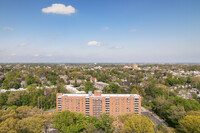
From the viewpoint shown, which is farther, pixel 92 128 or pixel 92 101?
pixel 92 101

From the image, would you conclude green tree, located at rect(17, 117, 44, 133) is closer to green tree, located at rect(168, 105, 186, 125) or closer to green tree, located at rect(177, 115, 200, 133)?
green tree, located at rect(177, 115, 200, 133)

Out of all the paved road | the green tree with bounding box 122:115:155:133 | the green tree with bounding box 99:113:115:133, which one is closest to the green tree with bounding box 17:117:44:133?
the green tree with bounding box 99:113:115:133

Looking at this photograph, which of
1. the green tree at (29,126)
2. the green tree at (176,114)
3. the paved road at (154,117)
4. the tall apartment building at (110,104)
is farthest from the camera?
the paved road at (154,117)

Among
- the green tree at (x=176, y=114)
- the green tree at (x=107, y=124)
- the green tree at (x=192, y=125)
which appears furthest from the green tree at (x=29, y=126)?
the green tree at (x=176, y=114)

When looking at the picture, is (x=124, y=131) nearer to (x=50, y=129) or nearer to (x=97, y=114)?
(x=97, y=114)

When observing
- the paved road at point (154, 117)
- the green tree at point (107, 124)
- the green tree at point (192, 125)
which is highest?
the green tree at point (192, 125)

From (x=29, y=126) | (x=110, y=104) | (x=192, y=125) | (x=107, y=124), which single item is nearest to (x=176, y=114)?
(x=192, y=125)

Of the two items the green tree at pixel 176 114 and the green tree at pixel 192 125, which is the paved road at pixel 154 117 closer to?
the green tree at pixel 176 114

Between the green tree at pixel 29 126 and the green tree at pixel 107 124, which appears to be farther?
the green tree at pixel 107 124

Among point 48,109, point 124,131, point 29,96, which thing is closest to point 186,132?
point 124,131

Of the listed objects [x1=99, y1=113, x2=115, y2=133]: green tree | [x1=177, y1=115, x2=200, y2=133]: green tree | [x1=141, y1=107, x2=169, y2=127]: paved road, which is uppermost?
[x1=177, y1=115, x2=200, y2=133]: green tree

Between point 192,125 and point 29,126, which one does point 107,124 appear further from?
point 192,125
